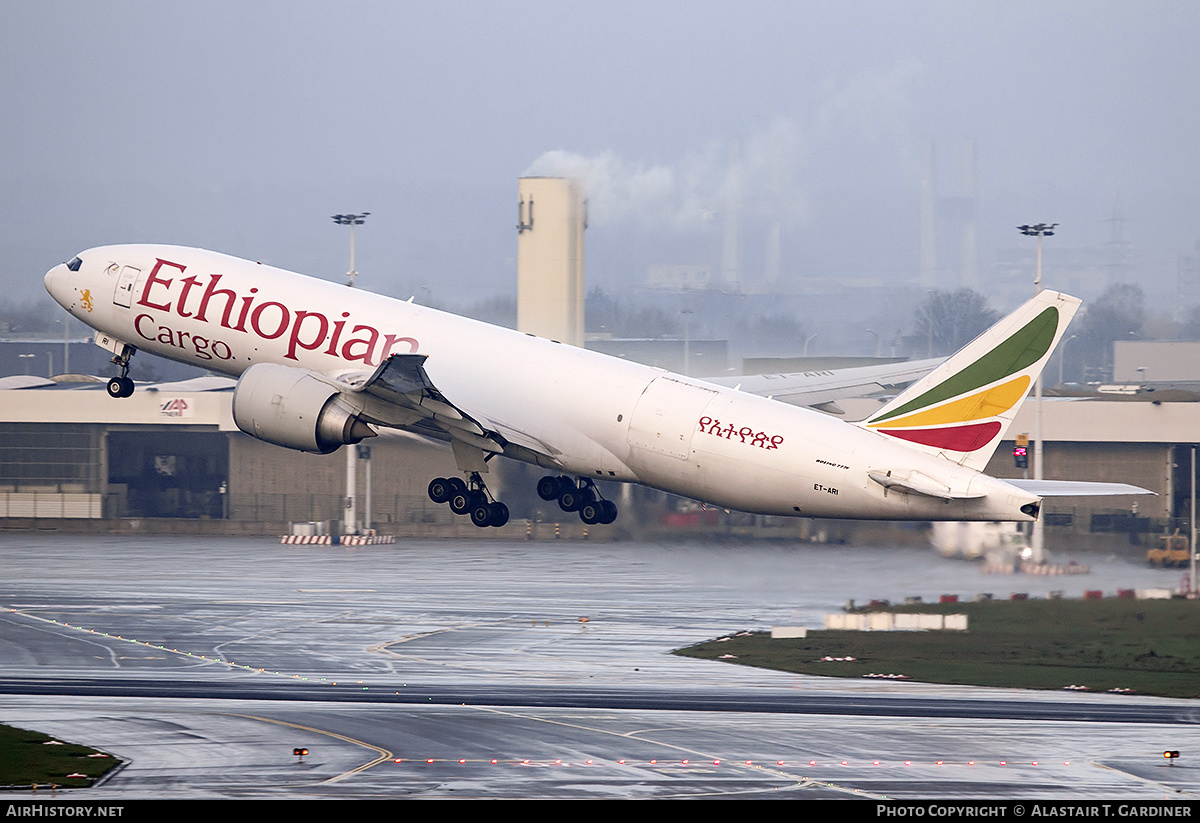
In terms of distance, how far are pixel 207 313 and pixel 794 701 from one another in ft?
70.7

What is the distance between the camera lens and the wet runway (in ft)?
120

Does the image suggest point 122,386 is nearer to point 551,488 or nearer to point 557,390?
point 551,488

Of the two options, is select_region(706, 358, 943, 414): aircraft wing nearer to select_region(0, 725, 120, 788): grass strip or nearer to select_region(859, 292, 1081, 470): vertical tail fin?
select_region(859, 292, 1081, 470): vertical tail fin

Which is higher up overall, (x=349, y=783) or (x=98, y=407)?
(x=98, y=407)

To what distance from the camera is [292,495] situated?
91875 millimetres

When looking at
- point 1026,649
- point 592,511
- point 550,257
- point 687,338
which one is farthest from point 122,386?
point 687,338

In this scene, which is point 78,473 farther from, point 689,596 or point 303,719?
point 303,719

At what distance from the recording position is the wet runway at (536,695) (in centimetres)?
3662

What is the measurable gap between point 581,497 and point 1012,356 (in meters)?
13.9

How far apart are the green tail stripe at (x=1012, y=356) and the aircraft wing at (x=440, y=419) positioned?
1140 cm

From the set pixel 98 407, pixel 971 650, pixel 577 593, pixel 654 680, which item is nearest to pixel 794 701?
A: pixel 654 680

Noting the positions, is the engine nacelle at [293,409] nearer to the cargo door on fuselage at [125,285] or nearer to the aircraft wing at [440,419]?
the aircraft wing at [440,419]

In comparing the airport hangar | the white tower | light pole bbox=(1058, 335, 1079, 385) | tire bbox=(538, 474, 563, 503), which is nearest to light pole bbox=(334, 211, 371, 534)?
the airport hangar

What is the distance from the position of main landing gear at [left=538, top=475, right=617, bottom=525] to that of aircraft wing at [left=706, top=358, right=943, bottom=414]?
20.0 feet
